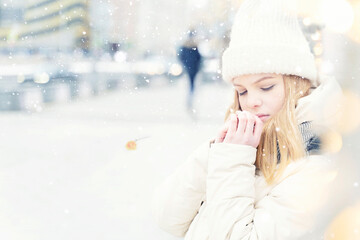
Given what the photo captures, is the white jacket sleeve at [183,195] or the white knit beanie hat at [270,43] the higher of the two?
the white knit beanie hat at [270,43]

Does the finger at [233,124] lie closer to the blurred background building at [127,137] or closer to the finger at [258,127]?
the finger at [258,127]

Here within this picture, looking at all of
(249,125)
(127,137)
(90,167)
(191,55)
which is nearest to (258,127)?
(249,125)

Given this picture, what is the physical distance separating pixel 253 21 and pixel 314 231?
57cm

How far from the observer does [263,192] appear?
1142mm

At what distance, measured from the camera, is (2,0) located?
1817 centimetres

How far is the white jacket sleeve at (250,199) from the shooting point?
102 cm

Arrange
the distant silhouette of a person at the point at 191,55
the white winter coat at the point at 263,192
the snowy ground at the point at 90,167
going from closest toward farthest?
the white winter coat at the point at 263,192 < the snowy ground at the point at 90,167 < the distant silhouette of a person at the point at 191,55

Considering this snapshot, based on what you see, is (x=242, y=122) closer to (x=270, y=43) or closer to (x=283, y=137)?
(x=283, y=137)

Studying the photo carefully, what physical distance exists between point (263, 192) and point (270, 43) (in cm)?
41

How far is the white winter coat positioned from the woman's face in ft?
0.25

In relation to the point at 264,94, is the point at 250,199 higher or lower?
lower

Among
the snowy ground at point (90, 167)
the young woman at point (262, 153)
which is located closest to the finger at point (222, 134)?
the young woman at point (262, 153)

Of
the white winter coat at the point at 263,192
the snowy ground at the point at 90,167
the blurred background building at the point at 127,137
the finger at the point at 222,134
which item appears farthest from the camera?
the snowy ground at the point at 90,167

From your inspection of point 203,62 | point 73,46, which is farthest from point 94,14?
point 73,46
